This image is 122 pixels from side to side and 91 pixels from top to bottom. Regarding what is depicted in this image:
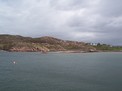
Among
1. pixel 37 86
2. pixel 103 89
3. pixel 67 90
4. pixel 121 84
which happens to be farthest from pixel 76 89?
pixel 121 84

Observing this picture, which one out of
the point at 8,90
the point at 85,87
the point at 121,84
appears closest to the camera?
the point at 8,90

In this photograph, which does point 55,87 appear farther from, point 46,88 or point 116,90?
point 116,90

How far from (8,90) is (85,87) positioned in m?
21.7

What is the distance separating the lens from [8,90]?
200 ft

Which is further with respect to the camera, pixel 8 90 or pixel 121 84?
pixel 121 84

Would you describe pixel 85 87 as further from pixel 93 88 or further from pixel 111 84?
pixel 111 84

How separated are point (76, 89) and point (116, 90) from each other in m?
10.9

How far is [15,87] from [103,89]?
976 inches

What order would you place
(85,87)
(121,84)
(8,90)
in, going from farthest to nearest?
(121,84) → (85,87) → (8,90)

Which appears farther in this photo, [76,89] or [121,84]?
[121,84]

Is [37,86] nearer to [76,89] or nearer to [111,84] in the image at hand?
[76,89]

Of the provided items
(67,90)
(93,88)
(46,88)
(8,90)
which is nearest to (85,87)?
(93,88)

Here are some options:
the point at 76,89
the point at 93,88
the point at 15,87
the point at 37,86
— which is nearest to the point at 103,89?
the point at 93,88

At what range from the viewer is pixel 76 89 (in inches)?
2459
